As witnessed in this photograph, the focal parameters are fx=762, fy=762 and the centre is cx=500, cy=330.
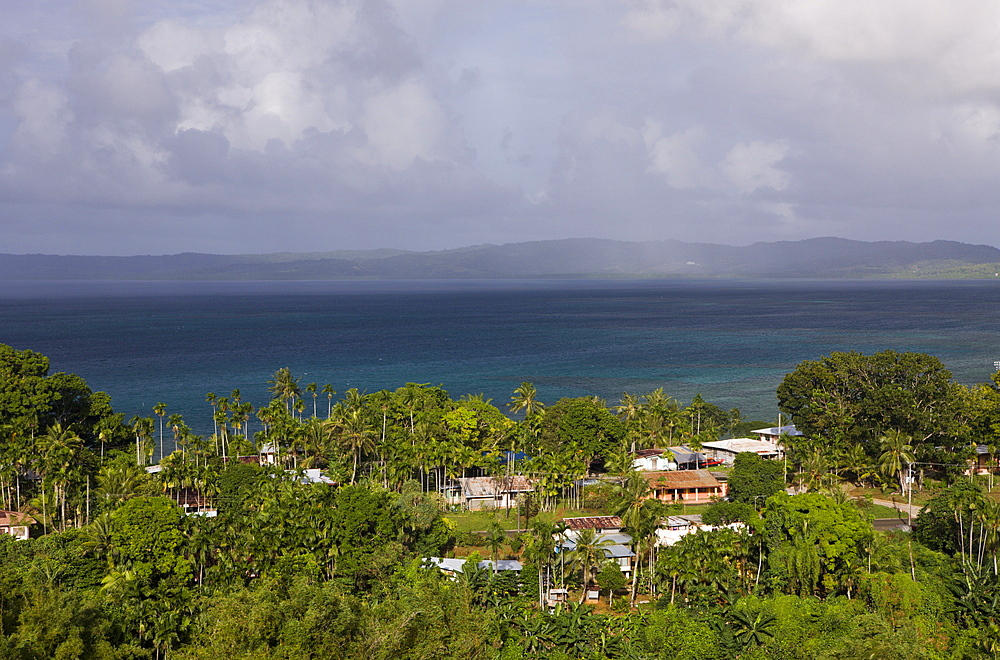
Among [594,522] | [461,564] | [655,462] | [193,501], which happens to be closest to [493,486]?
[594,522]

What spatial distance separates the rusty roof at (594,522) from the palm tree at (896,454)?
21619 mm

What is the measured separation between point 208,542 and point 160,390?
80.9 metres

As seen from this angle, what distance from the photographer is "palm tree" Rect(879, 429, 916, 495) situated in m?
56.2

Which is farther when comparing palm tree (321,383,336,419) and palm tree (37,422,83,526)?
palm tree (321,383,336,419)

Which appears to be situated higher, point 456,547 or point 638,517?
point 638,517

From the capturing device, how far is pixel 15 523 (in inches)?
1928

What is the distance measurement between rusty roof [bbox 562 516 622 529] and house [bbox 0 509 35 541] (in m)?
34.2

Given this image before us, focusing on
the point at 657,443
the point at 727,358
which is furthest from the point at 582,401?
the point at 727,358

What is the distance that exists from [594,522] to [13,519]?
38.3 metres

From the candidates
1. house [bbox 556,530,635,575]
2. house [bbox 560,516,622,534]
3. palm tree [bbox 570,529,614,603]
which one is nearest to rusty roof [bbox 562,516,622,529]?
house [bbox 560,516,622,534]

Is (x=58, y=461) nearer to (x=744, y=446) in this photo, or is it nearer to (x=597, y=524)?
(x=597, y=524)

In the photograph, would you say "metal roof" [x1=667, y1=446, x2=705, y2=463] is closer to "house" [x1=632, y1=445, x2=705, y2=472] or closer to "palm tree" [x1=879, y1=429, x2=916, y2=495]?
"house" [x1=632, y1=445, x2=705, y2=472]

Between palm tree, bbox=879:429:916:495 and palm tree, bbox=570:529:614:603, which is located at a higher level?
palm tree, bbox=879:429:916:495

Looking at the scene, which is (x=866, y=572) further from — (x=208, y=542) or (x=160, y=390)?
(x=160, y=390)
